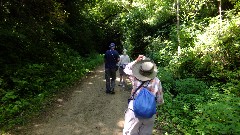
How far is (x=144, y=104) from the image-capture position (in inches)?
157

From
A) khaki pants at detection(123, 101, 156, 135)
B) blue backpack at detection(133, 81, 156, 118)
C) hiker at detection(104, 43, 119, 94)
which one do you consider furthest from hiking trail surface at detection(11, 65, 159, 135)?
blue backpack at detection(133, 81, 156, 118)

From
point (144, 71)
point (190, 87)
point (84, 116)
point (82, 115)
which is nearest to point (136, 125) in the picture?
point (144, 71)

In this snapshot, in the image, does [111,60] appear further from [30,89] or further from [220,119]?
[220,119]

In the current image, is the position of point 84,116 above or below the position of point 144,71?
below

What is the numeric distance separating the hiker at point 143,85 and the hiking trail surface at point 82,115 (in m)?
2.98

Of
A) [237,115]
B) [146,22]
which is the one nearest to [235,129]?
[237,115]

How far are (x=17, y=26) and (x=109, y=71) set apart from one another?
14.1ft

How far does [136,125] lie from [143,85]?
67cm

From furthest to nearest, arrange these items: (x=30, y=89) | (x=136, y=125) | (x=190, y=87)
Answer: (x=30, y=89) < (x=190, y=87) < (x=136, y=125)

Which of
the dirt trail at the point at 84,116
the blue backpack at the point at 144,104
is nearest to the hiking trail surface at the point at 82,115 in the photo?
the dirt trail at the point at 84,116

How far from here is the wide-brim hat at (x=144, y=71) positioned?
4180mm

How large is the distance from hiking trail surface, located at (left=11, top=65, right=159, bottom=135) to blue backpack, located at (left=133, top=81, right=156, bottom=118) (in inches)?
133

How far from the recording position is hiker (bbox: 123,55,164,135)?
13.8 ft

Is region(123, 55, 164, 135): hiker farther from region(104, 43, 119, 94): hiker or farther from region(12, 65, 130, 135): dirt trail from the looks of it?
region(104, 43, 119, 94): hiker
